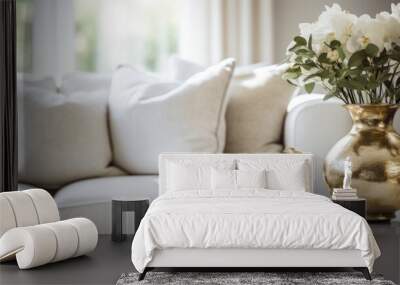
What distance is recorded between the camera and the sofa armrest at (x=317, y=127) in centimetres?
464

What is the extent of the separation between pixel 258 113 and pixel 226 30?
3.49ft

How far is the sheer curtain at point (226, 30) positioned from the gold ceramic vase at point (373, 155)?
4.56ft

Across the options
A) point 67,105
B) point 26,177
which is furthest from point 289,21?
point 26,177

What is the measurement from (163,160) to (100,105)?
2.44 feet

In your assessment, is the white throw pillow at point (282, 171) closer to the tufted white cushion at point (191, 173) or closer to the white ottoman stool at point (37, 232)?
the tufted white cushion at point (191, 173)

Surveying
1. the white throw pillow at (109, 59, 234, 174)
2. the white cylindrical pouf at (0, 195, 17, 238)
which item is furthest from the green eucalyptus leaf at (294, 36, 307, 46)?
the white cylindrical pouf at (0, 195, 17, 238)

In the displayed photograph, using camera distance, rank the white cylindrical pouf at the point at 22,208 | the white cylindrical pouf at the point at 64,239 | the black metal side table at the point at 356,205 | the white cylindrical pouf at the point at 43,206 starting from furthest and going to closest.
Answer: the black metal side table at the point at 356,205 → the white cylindrical pouf at the point at 43,206 → the white cylindrical pouf at the point at 22,208 → the white cylindrical pouf at the point at 64,239

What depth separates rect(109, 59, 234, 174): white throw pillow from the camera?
470 centimetres

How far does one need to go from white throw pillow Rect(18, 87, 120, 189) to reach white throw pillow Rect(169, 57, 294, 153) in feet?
2.65

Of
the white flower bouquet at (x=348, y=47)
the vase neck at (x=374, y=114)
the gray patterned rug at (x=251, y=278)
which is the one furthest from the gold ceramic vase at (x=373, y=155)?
the gray patterned rug at (x=251, y=278)

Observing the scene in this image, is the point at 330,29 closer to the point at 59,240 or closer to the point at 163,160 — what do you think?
Answer: the point at 163,160

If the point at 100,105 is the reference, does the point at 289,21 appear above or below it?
above

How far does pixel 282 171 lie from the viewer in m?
4.21

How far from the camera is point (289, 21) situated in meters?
5.71
